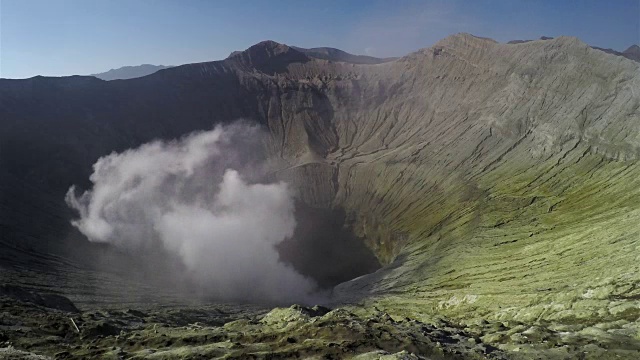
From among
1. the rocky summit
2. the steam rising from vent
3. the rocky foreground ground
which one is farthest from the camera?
the steam rising from vent

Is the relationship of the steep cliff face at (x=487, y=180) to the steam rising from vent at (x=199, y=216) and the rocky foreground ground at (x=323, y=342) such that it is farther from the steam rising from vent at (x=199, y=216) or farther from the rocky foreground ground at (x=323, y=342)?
the rocky foreground ground at (x=323, y=342)

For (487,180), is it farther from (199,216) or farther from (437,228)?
(199,216)

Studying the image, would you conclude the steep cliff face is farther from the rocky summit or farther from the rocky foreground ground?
the rocky foreground ground

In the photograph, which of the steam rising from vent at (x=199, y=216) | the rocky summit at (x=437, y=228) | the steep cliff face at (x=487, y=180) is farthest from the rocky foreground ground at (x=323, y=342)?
the steam rising from vent at (x=199, y=216)

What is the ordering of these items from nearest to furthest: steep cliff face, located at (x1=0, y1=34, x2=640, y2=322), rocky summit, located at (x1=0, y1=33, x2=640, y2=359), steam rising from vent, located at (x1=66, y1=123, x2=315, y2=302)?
1. rocky summit, located at (x1=0, y1=33, x2=640, y2=359)
2. steep cliff face, located at (x1=0, y1=34, x2=640, y2=322)
3. steam rising from vent, located at (x1=66, y1=123, x2=315, y2=302)

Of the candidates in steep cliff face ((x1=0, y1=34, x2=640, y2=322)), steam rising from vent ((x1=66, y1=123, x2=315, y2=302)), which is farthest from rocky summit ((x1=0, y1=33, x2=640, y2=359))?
steam rising from vent ((x1=66, y1=123, x2=315, y2=302))

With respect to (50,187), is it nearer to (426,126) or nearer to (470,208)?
(470,208)

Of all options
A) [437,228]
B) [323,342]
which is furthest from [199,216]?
[323,342]
